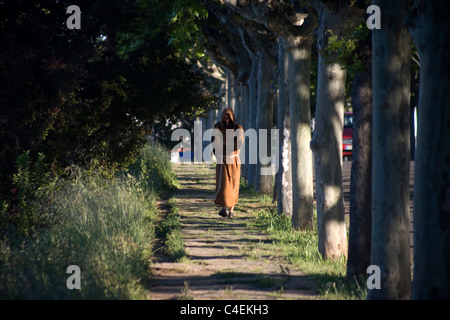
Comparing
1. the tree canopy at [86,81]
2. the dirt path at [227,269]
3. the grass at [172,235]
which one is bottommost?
the dirt path at [227,269]

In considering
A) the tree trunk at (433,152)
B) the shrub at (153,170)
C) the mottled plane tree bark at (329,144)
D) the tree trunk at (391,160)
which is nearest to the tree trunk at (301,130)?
the mottled plane tree bark at (329,144)

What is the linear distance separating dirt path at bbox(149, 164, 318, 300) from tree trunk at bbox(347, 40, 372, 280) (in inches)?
25.4

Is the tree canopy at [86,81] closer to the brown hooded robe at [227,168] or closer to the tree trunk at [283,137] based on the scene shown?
the brown hooded robe at [227,168]

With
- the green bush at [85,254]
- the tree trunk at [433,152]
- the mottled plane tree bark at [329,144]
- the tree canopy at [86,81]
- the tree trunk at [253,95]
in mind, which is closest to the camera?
the tree trunk at [433,152]

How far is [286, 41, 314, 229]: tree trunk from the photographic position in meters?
13.0

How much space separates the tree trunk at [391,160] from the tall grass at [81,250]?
2.47 metres

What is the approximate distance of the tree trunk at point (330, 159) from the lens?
33.6 ft

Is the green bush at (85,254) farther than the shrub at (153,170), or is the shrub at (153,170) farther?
the shrub at (153,170)

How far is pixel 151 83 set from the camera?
1688cm

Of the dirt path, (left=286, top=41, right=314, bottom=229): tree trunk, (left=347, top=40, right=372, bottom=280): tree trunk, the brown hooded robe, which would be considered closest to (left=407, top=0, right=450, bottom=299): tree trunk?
the dirt path

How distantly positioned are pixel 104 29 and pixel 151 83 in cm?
195

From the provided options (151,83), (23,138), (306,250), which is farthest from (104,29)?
(306,250)

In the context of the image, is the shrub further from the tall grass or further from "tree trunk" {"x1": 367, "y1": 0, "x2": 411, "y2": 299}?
"tree trunk" {"x1": 367, "y1": 0, "x2": 411, "y2": 299}
